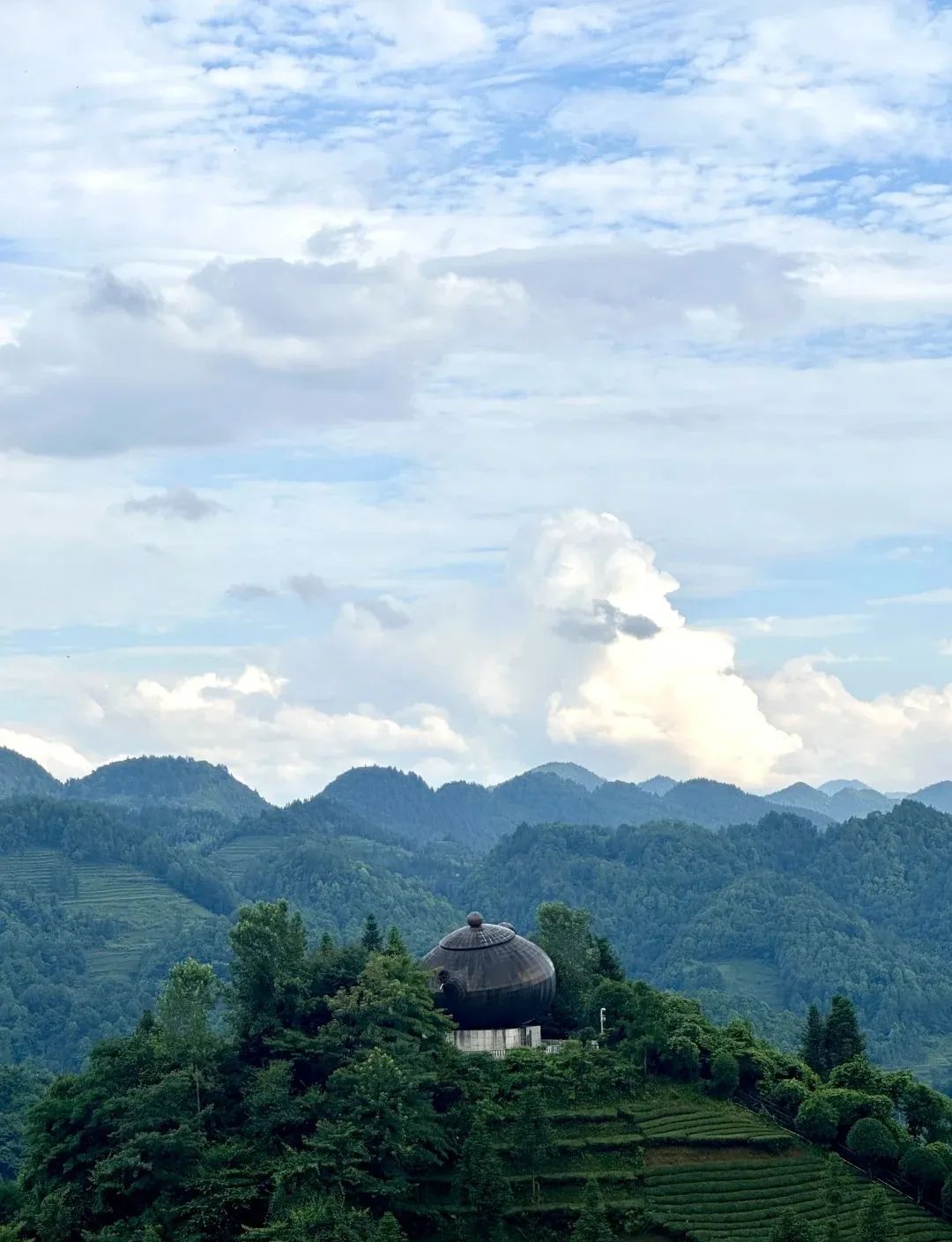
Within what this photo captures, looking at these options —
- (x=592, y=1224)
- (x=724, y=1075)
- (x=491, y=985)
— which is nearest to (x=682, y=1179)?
(x=724, y=1075)

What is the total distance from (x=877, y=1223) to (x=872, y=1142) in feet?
34.1

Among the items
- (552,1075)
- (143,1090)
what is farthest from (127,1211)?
(552,1075)

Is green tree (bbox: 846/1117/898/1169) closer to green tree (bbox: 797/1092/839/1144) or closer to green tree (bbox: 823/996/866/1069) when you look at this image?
green tree (bbox: 797/1092/839/1144)

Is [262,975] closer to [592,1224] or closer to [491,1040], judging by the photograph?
[491,1040]

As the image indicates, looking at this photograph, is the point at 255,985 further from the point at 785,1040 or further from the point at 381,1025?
the point at 785,1040

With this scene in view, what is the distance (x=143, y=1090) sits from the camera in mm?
59438

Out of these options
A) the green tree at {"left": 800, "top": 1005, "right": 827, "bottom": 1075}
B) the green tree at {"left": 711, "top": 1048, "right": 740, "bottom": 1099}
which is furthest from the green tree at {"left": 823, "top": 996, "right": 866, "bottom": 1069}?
the green tree at {"left": 711, "top": 1048, "right": 740, "bottom": 1099}

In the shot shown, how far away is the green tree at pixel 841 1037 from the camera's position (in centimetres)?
7400

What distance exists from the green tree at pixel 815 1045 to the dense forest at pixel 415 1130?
2.41m

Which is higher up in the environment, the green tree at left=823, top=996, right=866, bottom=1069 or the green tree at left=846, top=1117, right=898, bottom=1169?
the green tree at left=823, top=996, right=866, bottom=1069

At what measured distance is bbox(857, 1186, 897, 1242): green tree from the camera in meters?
52.0

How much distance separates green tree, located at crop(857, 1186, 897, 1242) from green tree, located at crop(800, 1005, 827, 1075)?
20.2m

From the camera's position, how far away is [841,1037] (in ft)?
245

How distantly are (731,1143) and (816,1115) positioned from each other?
12.1 feet
